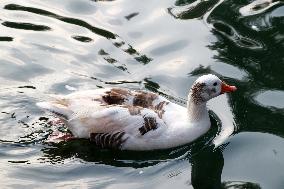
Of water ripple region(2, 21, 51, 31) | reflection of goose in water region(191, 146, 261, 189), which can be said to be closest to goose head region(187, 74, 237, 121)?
reflection of goose in water region(191, 146, 261, 189)

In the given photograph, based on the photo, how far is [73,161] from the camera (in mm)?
7137

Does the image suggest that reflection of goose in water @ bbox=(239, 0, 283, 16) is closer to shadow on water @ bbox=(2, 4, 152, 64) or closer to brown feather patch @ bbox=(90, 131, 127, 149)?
shadow on water @ bbox=(2, 4, 152, 64)

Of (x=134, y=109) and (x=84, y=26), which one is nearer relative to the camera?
(x=134, y=109)

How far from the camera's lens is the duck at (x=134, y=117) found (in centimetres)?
719

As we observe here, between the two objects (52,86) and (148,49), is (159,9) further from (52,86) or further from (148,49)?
(52,86)

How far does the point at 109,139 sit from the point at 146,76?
172 centimetres

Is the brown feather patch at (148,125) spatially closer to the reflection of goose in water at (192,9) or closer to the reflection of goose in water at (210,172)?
the reflection of goose in water at (210,172)

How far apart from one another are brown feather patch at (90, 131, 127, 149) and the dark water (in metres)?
0.11

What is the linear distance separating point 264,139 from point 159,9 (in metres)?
3.57

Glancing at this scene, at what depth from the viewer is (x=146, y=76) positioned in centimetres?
875

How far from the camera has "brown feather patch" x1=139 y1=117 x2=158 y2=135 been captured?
7160mm

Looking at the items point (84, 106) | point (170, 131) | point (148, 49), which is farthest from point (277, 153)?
point (148, 49)

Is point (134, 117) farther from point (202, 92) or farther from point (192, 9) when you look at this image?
point (192, 9)

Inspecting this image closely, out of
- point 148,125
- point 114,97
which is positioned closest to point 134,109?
point 148,125
